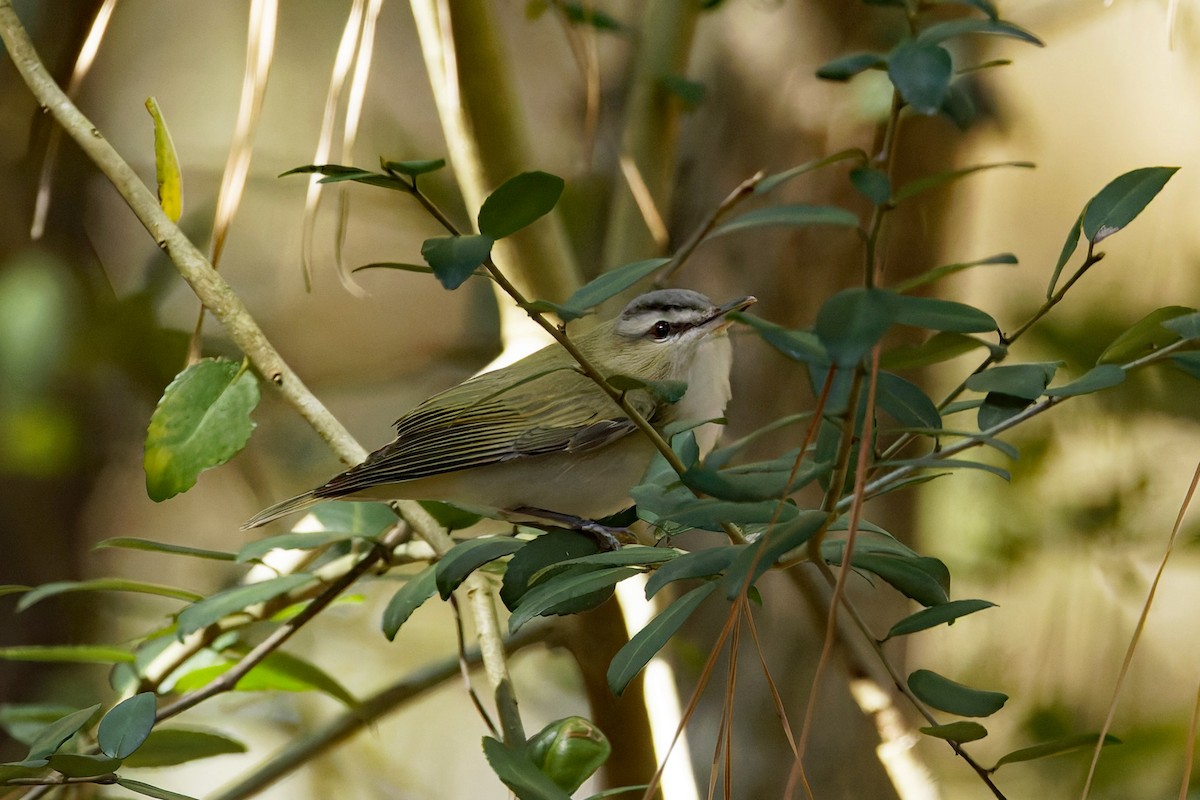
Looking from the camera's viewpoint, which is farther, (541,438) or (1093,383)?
(541,438)

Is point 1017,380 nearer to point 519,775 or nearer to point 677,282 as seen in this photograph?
point 519,775

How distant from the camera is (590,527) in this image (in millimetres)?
994

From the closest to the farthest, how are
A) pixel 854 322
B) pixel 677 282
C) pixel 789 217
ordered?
pixel 854 322 → pixel 789 217 → pixel 677 282

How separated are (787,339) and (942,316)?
9 centimetres

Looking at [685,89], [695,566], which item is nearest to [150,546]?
[695,566]

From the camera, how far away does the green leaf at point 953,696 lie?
59cm

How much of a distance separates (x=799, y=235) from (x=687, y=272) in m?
0.18

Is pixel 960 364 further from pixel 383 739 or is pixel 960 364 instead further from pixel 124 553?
pixel 124 553

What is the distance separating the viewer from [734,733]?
139cm

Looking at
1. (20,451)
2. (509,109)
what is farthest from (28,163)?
(509,109)

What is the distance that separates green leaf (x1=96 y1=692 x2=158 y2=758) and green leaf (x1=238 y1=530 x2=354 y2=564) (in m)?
0.29

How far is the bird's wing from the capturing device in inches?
40.6

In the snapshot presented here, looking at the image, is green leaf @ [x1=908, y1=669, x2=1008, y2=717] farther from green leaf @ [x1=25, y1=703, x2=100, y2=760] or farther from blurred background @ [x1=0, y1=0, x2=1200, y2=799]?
blurred background @ [x1=0, y1=0, x2=1200, y2=799]

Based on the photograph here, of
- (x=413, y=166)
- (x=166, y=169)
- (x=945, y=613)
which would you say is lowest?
(x=945, y=613)
